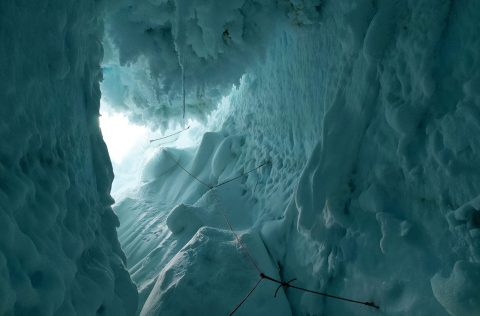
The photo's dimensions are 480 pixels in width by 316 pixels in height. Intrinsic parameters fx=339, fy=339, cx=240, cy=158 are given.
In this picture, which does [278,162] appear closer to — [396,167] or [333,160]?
[333,160]

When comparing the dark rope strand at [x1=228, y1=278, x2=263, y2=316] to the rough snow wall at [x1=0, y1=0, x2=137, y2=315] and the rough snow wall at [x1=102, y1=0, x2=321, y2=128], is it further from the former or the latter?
the rough snow wall at [x1=102, y1=0, x2=321, y2=128]

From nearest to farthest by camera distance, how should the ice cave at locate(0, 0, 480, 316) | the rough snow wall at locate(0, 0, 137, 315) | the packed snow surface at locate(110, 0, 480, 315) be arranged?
1. the rough snow wall at locate(0, 0, 137, 315)
2. the ice cave at locate(0, 0, 480, 316)
3. the packed snow surface at locate(110, 0, 480, 315)

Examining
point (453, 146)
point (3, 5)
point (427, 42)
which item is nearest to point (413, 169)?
point (453, 146)

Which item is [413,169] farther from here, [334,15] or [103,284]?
[103,284]

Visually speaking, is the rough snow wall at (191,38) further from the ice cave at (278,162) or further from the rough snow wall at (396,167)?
the rough snow wall at (396,167)

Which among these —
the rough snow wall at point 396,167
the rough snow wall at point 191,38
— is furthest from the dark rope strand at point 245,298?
the rough snow wall at point 191,38

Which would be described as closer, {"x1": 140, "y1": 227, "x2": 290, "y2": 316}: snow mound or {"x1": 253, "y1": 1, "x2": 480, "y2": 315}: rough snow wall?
{"x1": 253, "y1": 1, "x2": 480, "y2": 315}: rough snow wall

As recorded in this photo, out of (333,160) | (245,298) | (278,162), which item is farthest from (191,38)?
(245,298)

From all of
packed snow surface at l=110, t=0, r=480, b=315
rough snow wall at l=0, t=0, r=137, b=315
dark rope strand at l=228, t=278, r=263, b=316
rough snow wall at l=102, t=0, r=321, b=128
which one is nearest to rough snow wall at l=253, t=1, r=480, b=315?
packed snow surface at l=110, t=0, r=480, b=315
